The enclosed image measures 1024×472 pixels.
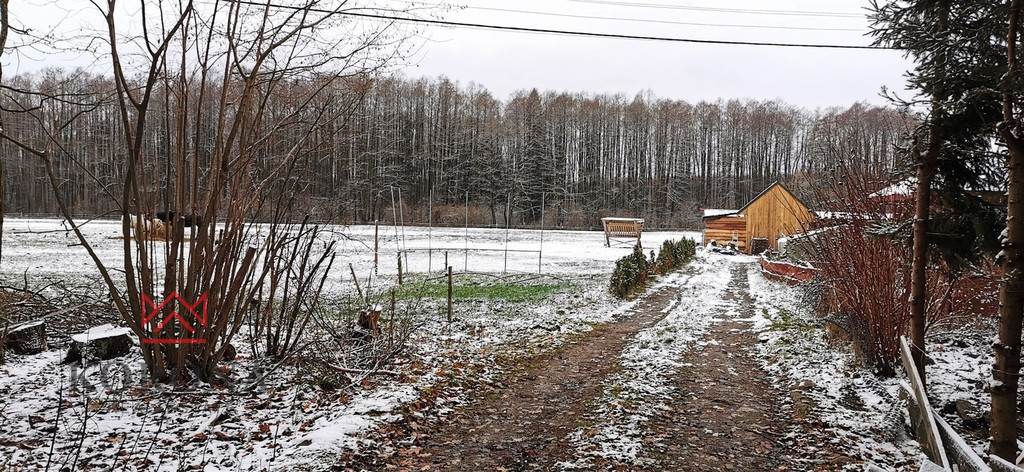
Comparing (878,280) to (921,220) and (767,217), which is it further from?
(767,217)

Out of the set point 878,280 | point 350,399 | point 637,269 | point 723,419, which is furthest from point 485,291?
point 878,280

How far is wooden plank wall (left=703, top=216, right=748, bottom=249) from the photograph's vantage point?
3297 cm

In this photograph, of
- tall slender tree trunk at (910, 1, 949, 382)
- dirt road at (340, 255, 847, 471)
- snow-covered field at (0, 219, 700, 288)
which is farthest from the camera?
snow-covered field at (0, 219, 700, 288)

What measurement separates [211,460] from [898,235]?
6.26 meters

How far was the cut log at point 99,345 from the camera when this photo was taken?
20.0 ft

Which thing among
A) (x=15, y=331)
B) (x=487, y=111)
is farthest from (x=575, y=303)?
(x=487, y=111)

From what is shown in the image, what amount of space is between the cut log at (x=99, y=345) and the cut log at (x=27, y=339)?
2.61ft

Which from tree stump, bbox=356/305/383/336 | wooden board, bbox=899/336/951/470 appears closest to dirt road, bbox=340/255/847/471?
wooden board, bbox=899/336/951/470

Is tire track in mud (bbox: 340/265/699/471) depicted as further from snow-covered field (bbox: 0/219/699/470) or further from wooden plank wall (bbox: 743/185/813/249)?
wooden plank wall (bbox: 743/185/813/249)

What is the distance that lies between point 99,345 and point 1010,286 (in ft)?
27.6

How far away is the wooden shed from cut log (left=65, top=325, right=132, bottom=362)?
99.2ft

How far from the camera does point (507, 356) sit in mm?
7711

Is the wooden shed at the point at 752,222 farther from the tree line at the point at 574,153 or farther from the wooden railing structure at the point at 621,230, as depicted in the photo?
the tree line at the point at 574,153

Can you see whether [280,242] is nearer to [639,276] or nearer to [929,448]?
[929,448]
